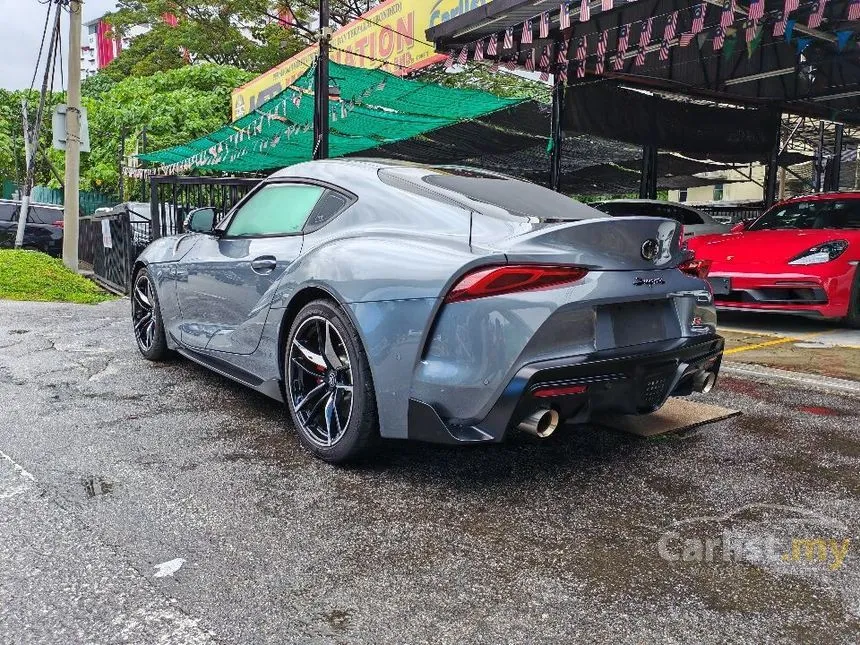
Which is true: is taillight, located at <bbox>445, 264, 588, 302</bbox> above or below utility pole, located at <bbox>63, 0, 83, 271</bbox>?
below

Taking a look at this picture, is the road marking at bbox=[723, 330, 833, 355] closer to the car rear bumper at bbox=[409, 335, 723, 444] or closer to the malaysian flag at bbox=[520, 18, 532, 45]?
the car rear bumper at bbox=[409, 335, 723, 444]

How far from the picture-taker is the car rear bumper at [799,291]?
262 inches

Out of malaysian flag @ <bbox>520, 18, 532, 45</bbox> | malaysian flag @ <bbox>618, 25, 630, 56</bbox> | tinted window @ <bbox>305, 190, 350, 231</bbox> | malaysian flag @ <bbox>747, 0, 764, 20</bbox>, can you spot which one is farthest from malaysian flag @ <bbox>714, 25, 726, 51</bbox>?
tinted window @ <bbox>305, 190, 350, 231</bbox>

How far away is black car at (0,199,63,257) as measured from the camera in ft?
55.9

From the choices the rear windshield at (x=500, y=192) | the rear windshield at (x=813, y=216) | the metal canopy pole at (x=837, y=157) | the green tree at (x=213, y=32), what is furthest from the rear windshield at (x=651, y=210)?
the green tree at (x=213, y=32)

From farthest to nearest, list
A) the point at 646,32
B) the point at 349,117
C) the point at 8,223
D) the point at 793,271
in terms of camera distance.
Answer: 1. the point at 8,223
2. the point at 349,117
3. the point at 646,32
4. the point at 793,271

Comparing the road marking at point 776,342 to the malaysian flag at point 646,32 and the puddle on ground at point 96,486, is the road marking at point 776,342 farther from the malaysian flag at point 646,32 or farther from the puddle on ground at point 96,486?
the malaysian flag at point 646,32

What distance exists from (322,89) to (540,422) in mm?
9030

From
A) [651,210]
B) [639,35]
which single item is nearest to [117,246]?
[651,210]

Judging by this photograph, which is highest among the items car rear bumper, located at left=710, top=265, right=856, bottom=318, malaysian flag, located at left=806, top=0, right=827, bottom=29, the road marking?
malaysian flag, located at left=806, top=0, right=827, bottom=29

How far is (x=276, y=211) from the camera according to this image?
158 inches

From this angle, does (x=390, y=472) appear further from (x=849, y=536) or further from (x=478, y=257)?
(x=849, y=536)

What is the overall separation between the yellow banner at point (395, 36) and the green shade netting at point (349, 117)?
3.41 feet

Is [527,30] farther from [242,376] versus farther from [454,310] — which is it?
[454,310]
